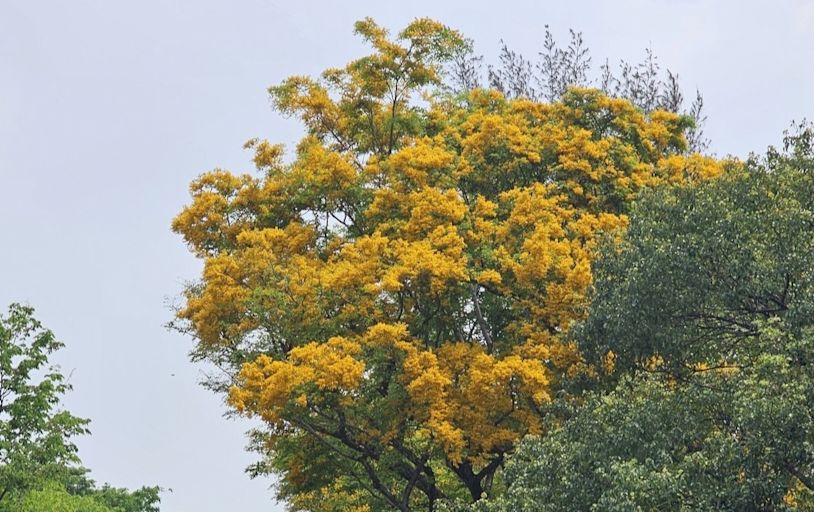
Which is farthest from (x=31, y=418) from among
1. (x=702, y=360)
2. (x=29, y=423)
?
(x=702, y=360)

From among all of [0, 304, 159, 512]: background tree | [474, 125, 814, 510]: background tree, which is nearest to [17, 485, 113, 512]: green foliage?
[0, 304, 159, 512]: background tree

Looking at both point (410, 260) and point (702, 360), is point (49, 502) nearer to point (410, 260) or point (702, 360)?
point (410, 260)

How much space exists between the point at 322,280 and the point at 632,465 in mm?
9190

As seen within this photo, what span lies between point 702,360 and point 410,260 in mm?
5197

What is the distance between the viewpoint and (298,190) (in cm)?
2264

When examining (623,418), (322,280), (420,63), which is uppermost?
(420,63)

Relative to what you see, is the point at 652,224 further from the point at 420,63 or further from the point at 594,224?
the point at 420,63

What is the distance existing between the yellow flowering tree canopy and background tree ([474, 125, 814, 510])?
2369 millimetres

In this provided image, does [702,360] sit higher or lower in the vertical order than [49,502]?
lower

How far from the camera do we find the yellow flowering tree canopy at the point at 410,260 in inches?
749

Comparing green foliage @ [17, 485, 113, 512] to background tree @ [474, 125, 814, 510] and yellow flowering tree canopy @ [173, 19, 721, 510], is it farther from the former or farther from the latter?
background tree @ [474, 125, 814, 510]

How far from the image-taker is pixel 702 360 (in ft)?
52.6

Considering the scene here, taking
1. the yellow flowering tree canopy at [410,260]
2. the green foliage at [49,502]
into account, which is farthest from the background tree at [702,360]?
the green foliage at [49,502]

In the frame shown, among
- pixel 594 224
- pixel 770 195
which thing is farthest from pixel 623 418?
pixel 594 224
